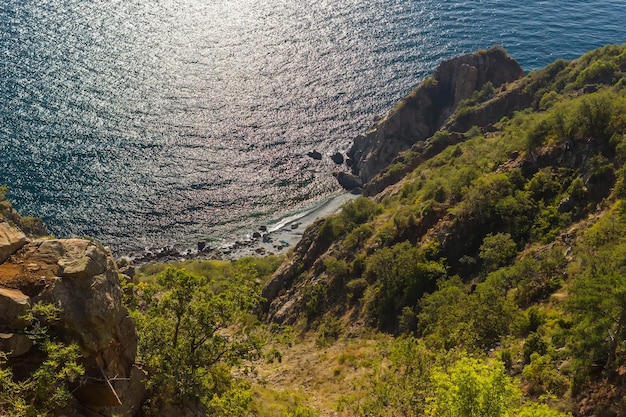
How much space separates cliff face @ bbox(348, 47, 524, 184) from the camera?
121 metres

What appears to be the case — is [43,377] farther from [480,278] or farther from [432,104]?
[432,104]

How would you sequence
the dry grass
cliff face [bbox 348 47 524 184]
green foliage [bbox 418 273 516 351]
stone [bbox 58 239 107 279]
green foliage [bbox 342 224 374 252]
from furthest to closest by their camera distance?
cliff face [bbox 348 47 524 184] < green foliage [bbox 342 224 374 252] < the dry grass < green foliage [bbox 418 273 516 351] < stone [bbox 58 239 107 279]

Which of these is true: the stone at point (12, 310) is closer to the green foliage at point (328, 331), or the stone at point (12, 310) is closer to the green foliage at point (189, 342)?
the green foliage at point (189, 342)

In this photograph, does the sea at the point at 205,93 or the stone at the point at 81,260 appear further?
the sea at the point at 205,93

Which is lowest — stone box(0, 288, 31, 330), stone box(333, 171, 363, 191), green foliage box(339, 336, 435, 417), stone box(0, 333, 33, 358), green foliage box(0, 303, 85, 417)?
stone box(333, 171, 363, 191)

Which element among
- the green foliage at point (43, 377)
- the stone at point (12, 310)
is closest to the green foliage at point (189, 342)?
the green foliage at point (43, 377)

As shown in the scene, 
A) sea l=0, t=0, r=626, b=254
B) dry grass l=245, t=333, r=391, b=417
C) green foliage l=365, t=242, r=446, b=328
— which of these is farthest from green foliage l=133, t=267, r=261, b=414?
sea l=0, t=0, r=626, b=254

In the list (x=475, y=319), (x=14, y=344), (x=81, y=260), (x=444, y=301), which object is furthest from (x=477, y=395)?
(x=444, y=301)

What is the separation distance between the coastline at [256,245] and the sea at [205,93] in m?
2.15

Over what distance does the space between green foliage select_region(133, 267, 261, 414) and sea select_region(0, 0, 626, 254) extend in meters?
80.1

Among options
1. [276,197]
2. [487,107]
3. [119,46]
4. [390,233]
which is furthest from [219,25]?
[390,233]

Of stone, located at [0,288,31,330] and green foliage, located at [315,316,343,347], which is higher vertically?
stone, located at [0,288,31,330]

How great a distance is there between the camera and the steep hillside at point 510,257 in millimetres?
32375

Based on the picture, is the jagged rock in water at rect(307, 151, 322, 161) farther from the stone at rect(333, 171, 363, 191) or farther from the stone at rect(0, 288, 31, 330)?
the stone at rect(0, 288, 31, 330)
